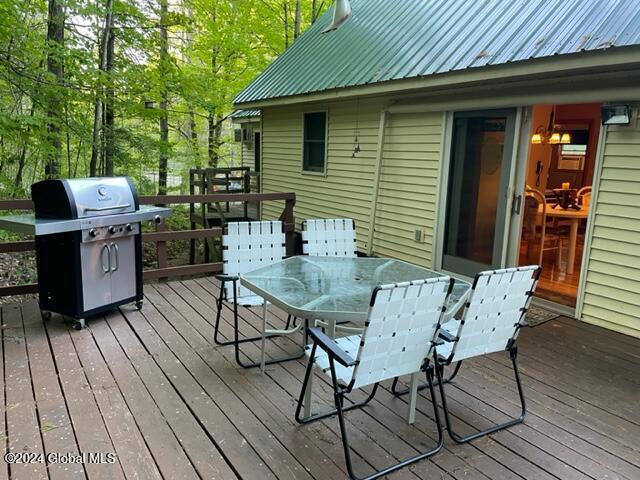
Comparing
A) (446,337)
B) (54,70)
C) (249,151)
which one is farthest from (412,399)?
(249,151)

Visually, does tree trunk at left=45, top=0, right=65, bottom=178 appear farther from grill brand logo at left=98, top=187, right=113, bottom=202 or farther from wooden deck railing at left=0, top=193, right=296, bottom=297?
grill brand logo at left=98, top=187, right=113, bottom=202

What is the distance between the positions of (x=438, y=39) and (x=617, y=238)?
2901 mm

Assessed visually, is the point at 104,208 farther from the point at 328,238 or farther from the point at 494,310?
the point at 494,310

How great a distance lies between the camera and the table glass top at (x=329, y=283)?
2.35m

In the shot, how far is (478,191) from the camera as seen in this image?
493 cm

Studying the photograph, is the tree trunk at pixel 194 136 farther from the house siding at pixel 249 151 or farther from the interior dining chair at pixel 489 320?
the interior dining chair at pixel 489 320

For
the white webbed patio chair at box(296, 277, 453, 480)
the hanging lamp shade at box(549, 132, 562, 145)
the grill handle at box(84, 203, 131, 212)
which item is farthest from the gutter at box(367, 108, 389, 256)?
the white webbed patio chair at box(296, 277, 453, 480)

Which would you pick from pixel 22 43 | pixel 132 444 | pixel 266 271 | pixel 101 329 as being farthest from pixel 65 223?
pixel 22 43

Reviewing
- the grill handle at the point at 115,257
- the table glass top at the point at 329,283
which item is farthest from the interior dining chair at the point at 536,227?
the grill handle at the point at 115,257

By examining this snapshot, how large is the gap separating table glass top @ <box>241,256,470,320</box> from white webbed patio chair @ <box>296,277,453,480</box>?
25 cm

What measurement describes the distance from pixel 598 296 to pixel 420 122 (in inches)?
110

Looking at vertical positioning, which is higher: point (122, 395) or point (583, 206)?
point (583, 206)

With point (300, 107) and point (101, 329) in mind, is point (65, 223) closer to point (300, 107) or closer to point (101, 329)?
point (101, 329)

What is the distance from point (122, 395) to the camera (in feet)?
8.86
